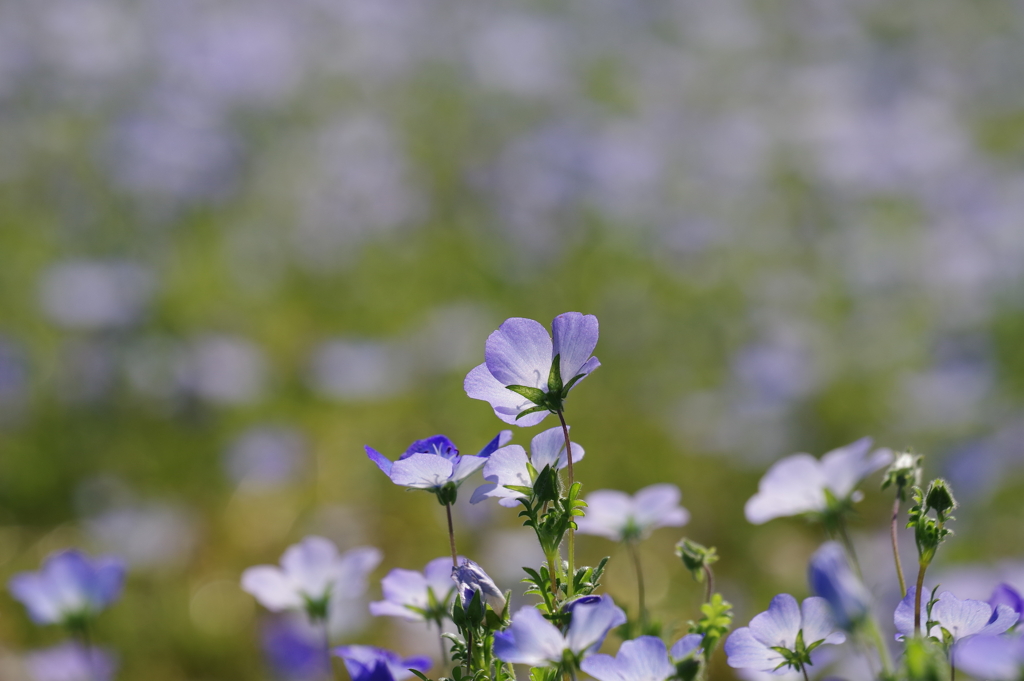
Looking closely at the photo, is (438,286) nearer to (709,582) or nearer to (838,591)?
(709,582)

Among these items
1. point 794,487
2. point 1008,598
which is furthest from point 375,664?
point 1008,598

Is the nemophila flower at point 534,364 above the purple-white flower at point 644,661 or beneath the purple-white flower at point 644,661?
above

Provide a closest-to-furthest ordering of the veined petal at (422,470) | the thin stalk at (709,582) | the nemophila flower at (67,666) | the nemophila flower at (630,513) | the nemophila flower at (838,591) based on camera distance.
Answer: the nemophila flower at (838,591), the veined petal at (422,470), the thin stalk at (709,582), the nemophila flower at (630,513), the nemophila flower at (67,666)

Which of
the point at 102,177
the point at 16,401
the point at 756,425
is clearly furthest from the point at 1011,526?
the point at 102,177

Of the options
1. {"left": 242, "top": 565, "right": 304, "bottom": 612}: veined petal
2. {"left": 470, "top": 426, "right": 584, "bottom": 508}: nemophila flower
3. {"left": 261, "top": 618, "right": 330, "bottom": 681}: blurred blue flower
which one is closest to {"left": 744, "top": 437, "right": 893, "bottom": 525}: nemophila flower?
{"left": 470, "top": 426, "right": 584, "bottom": 508}: nemophila flower

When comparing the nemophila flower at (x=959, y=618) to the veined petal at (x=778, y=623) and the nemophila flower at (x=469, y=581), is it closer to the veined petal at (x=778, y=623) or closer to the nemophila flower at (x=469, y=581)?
the veined petal at (x=778, y=623)

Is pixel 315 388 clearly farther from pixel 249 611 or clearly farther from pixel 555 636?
pixel 555 636

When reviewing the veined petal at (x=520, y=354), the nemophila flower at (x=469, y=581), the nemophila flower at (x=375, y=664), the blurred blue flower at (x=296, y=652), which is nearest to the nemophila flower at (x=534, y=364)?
the veined petal at (x=520, y=354)
